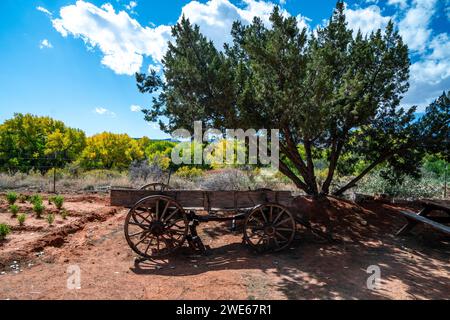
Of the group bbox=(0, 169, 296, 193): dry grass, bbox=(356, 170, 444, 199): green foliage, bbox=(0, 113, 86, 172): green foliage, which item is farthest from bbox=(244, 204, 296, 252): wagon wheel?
bbox=(0, 113, 86, 172): green foliage

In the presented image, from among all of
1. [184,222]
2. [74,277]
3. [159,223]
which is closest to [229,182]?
[184,222]

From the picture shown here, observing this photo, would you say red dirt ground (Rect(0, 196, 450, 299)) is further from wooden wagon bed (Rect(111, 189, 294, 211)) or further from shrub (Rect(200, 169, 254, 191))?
shrub (Rect(200, 169, 254, 191))

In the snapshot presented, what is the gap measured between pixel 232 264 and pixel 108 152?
16.8 meters

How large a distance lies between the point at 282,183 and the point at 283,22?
286 inches

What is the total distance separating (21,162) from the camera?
19688 mm

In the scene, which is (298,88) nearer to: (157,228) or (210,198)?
(210,198)

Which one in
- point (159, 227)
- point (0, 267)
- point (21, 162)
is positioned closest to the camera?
point (0, 267)

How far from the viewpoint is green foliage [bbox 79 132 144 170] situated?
62.3 feet

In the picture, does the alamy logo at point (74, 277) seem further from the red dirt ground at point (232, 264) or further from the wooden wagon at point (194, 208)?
the wooden wagon at point (194, 208)

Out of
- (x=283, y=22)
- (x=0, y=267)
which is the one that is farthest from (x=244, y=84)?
(x=0, y=267)

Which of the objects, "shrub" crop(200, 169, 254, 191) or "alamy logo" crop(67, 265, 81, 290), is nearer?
"alamy logo" crop(67, 265, 81, 290)

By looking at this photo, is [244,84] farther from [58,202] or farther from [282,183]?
[282,183]

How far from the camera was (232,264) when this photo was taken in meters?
4.43

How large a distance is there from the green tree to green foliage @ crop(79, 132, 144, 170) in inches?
556
